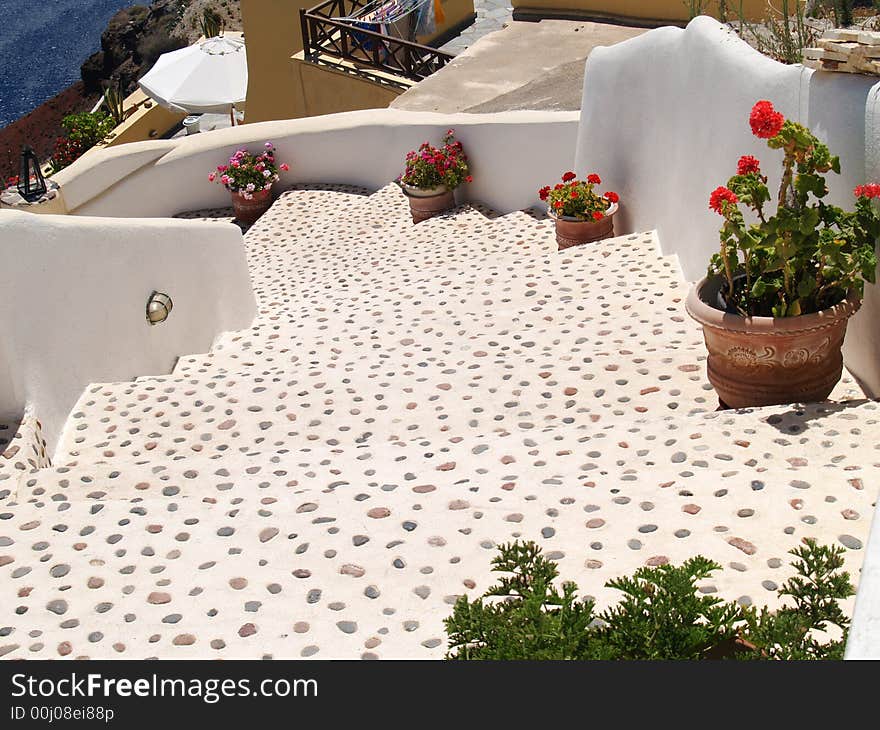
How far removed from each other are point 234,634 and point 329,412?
275 centimetres

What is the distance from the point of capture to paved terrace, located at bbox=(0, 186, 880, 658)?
361 centimetres

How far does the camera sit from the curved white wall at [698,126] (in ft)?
16.1

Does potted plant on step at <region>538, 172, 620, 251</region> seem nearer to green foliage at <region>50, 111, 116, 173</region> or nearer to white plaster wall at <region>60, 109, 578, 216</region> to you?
white plaster wall at <region>60, 109, 578, 216</region>

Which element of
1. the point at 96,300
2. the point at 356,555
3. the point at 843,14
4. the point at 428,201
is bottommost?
the point at 428,201

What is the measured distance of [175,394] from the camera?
6.72 metres

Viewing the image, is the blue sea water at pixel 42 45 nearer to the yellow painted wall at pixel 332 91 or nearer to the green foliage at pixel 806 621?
the yellow painted wall at pixel 332 91

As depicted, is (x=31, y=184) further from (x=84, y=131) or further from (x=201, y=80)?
(x=84, y=131)

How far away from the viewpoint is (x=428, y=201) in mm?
10602

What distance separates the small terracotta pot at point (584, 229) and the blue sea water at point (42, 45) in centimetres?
5812

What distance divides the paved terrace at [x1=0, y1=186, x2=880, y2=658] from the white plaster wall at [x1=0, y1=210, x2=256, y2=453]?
26 cm

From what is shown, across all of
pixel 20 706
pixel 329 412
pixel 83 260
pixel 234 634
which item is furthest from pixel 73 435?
pixel 20 706

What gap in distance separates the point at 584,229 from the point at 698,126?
5.94ft

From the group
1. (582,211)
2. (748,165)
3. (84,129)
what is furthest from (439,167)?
(84,129)

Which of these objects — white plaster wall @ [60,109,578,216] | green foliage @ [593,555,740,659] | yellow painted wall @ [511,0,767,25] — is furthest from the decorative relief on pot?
yellow painted wall @ [511,0,767,25]
